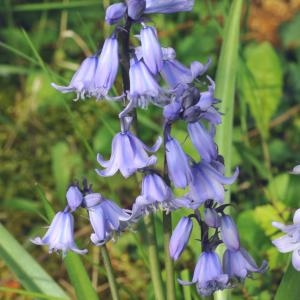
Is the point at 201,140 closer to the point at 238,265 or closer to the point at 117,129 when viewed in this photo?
the point at 238,265

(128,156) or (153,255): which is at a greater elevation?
(128,156)

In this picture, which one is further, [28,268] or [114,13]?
[28,268]

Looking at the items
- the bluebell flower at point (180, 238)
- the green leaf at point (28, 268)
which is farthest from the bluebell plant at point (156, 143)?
the green leaf at point (28, 268)

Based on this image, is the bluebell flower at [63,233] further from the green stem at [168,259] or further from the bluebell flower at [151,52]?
the bluebell flower at [151,52]

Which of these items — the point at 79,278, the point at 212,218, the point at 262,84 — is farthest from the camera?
the point at 262,84

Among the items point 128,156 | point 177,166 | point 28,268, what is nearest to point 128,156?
point 128,156

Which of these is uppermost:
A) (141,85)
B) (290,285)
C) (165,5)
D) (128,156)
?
(165,5)

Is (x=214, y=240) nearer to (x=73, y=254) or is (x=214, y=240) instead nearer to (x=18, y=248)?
(x=73, y=254)

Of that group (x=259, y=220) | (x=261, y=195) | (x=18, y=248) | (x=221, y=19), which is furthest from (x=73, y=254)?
(x=221, y=19)
